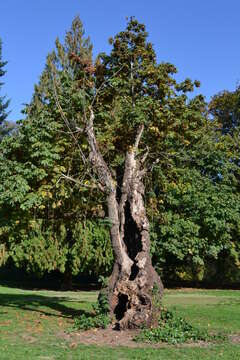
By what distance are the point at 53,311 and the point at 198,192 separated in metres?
15.4

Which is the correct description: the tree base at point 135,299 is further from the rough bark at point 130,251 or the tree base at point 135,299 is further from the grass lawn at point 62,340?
the grass lawn at point 62,340

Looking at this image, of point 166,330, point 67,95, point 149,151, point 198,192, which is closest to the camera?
point 166,330

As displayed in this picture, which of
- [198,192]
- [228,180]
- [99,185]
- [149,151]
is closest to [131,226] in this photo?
[99,185]

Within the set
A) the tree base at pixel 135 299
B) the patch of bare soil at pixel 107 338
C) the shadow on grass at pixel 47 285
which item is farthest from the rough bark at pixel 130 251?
the shadow on grass at pixel 47 285

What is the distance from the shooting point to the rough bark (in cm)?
1116

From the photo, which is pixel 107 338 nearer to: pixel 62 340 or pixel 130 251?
pixel 62 340

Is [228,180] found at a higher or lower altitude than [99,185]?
higher

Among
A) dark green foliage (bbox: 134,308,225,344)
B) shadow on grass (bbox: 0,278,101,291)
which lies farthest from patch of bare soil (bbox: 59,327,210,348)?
shadow on grass (bbox: 0,278,101,291)

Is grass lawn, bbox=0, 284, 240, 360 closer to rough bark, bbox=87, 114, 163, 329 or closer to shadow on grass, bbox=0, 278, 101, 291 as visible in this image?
rough bark, bbox=87, 114, 163, 329

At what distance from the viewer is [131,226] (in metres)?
12.7

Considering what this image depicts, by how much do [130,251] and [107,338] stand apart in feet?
9.46

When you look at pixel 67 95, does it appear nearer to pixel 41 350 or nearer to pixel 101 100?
pixel 101 100

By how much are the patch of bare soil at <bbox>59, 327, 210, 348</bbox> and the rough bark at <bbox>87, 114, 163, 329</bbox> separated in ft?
1.10

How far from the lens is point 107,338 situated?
33.8 ft
